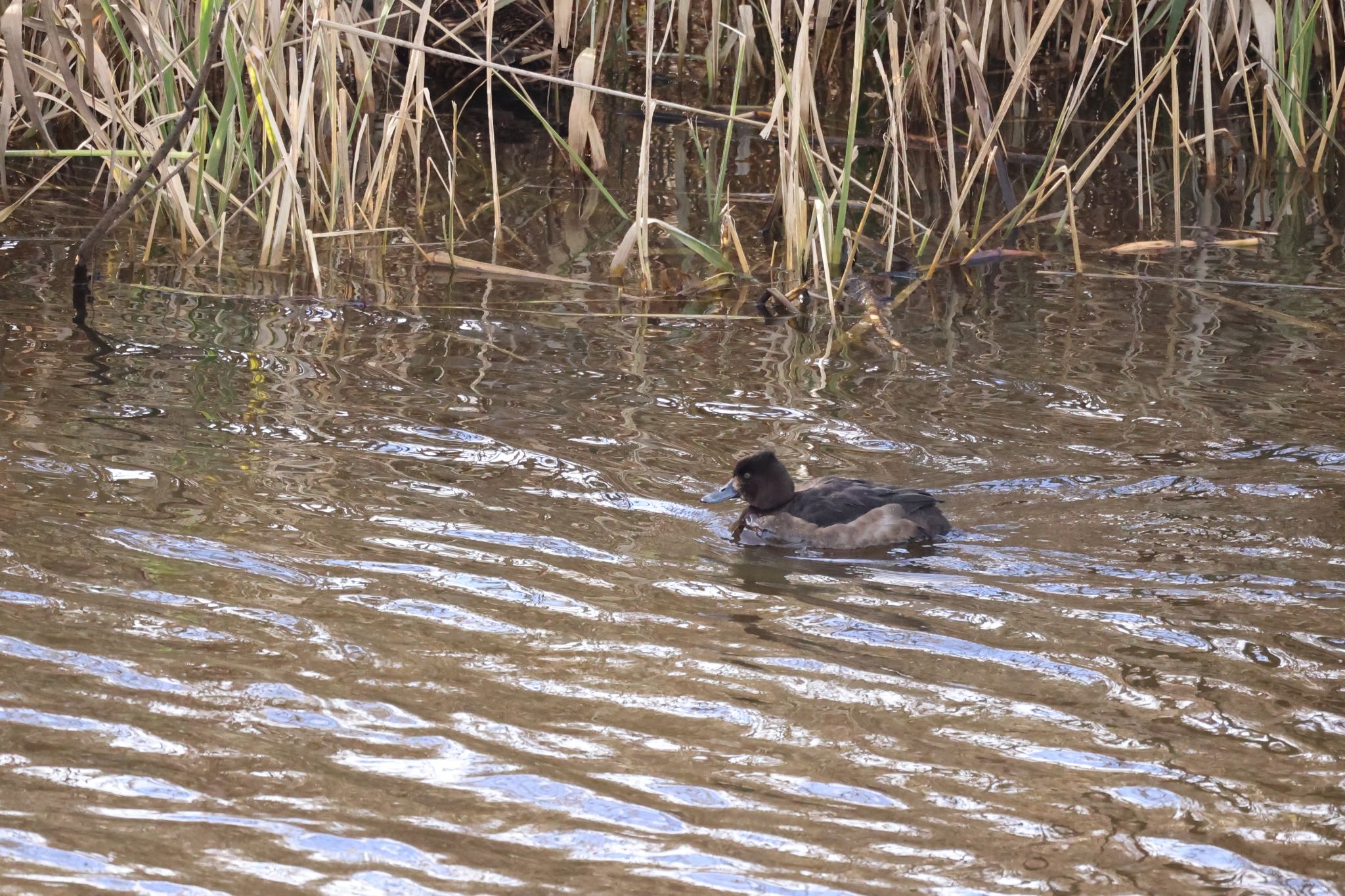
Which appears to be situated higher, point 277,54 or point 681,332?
point 277,54

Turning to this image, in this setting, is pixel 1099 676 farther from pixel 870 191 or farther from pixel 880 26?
pixel 880 26

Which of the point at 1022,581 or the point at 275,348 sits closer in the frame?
the point at 1022,581

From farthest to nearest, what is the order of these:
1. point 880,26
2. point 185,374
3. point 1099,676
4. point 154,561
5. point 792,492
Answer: point 880,26
point 185,374
point 792,492
point 154,561
point 1099,676

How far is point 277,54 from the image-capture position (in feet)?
24.3

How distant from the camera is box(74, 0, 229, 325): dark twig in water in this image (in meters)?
6.63

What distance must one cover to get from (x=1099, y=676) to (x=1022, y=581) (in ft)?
2.48

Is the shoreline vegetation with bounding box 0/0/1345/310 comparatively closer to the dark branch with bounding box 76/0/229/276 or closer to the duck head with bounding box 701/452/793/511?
the dark branch with bounding box 76/0/229/276

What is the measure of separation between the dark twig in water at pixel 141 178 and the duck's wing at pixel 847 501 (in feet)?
9.75

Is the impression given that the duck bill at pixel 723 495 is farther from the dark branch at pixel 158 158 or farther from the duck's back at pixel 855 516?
the dark branch at pixel 158 158

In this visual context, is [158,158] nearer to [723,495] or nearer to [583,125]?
[583,125]

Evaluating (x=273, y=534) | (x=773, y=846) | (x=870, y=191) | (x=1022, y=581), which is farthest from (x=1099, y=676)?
(x=870, y=191)

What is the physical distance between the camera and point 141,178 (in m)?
7.12

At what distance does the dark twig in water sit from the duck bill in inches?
107

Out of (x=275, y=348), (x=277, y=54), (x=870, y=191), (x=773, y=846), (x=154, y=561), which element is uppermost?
(x=277, y=54)
